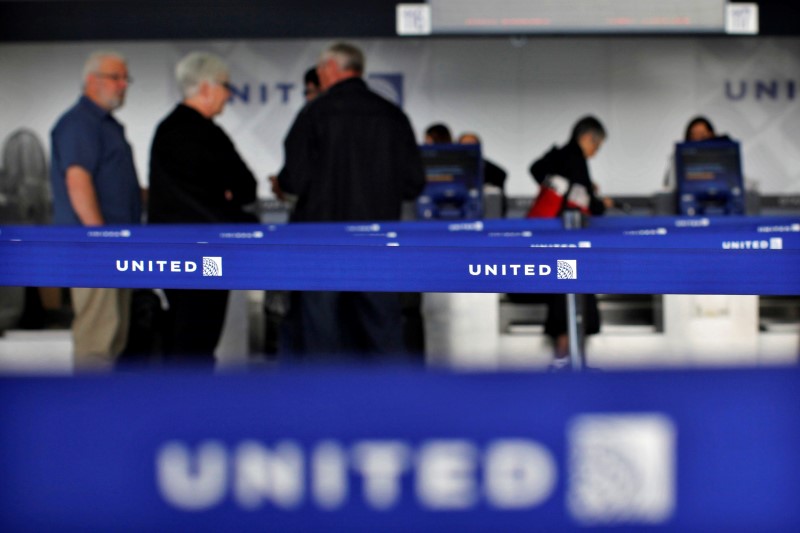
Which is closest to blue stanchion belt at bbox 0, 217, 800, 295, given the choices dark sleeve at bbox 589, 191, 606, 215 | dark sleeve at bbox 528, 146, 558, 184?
dark sleeve at bbox 528, 146, 558, 184

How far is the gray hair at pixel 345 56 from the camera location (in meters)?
4.40

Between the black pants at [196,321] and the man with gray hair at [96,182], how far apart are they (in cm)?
30

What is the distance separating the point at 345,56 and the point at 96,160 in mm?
1136

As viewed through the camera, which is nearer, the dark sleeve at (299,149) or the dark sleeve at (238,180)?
the dark sleeve at (299,149)

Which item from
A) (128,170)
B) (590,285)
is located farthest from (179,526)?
(128,170)

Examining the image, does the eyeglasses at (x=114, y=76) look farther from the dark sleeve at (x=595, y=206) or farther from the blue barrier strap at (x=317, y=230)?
the dark sleeve at (x=595, y=206)

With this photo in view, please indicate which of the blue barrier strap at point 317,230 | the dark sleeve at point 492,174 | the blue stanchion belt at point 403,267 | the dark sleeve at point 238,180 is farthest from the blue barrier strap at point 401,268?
the dark sleeve at point 492,174

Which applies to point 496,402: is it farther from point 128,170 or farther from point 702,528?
point 128,170

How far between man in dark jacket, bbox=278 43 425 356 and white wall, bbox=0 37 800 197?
756 cm

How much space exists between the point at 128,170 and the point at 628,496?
14.3 feet

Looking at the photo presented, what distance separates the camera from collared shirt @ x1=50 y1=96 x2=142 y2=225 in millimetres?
Result: 4742

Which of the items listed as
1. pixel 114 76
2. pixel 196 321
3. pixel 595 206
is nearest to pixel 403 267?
pixel 196 321

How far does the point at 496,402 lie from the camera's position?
2.48ft

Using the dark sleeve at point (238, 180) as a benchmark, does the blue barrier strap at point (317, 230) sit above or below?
below
